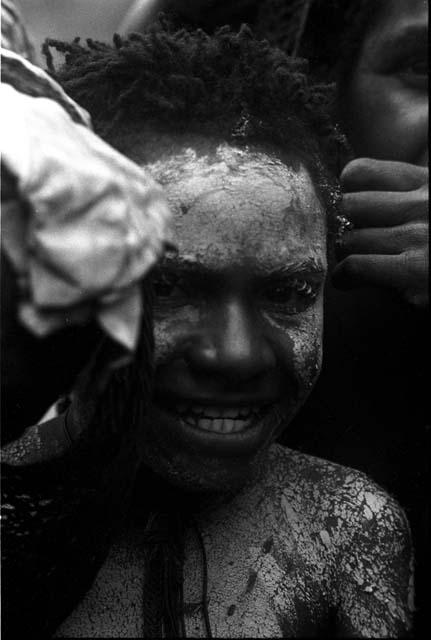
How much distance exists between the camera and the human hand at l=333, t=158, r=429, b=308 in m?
1.51

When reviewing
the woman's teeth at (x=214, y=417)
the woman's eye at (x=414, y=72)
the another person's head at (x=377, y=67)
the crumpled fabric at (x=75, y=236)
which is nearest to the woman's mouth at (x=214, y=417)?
the woman's teeth at (x=214, y=417)

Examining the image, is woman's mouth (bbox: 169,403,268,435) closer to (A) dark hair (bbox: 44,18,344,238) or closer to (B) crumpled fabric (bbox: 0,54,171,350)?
(A) dark hair (bbox: 44,18,344,238)

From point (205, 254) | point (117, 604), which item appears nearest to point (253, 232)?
point (205, 254)

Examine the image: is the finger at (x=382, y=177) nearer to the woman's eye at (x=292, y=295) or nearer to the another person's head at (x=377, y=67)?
the another person's head at (x=377, y=67)

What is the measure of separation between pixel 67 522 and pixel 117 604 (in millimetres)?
253

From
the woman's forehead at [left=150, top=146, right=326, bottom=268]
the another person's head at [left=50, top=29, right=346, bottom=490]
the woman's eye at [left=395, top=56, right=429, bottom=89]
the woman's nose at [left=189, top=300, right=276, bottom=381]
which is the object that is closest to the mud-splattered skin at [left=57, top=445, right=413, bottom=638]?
the another person's head at [left=50, top=29, right=346, bottom=490]

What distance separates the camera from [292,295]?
1241mm

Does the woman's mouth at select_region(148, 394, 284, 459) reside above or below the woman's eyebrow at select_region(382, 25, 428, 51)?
below

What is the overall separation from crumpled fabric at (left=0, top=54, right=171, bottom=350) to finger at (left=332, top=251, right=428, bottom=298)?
2.89 feet

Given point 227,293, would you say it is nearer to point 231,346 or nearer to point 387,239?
point 231,346

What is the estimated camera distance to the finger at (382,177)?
1550mm

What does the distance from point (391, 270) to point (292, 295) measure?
0.36 meters

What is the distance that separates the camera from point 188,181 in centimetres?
115

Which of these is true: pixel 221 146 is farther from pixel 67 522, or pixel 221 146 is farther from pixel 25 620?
pixel 25 620
